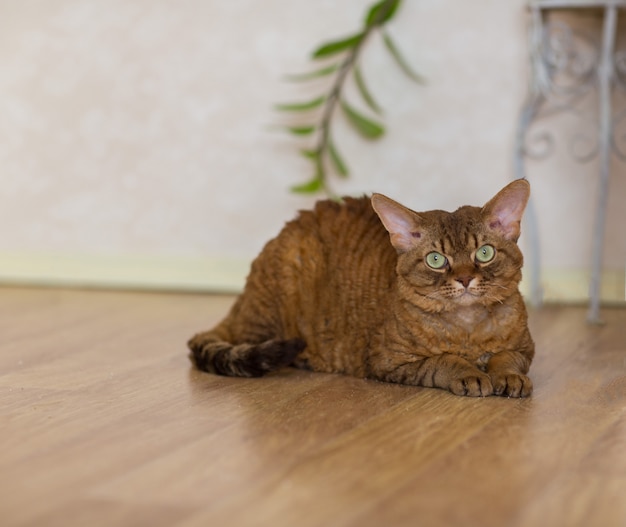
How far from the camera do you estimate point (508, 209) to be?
2.35 meters

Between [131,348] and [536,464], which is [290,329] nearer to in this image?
[131,348]

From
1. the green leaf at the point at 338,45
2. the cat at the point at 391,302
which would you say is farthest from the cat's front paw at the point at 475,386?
the green leaf at the point at 338,45

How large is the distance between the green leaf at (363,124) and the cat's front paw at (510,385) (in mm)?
1725

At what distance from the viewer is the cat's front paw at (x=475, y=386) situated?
2.25 metres

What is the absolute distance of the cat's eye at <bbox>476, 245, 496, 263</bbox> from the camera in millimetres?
2303

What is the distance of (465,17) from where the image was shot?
12.3 feet

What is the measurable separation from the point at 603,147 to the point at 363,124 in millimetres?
890

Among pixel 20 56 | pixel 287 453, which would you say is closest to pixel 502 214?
pixel 287 453

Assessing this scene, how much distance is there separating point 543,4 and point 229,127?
4.33ft

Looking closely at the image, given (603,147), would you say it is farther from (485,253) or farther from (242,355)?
(242,355)

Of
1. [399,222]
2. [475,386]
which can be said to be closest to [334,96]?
[399,222]

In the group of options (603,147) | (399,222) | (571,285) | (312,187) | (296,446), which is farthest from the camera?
(312,187)

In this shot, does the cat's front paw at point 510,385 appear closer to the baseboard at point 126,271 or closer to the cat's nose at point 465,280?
the cat's nose at point 465,280

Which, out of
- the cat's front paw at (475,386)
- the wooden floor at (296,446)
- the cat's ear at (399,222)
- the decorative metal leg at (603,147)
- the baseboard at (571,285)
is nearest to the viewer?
the wooden floor at (296,446)
